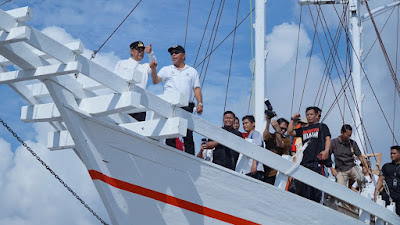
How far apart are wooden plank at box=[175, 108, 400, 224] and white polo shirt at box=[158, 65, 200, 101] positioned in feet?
3.80

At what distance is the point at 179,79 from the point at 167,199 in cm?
181

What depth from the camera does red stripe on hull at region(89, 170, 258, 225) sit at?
7.93m

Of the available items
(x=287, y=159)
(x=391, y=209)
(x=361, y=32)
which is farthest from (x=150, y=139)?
(x=361, y=32)

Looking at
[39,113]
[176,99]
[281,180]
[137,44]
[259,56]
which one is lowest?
[281,180]

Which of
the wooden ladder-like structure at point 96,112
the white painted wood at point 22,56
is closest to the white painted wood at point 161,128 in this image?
the wooden ladder-like structure at point 96,112

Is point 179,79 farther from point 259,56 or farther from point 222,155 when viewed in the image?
point 259,56

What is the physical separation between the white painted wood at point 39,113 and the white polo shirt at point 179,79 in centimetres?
183

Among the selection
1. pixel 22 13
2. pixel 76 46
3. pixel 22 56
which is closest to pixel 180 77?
pixel 76 46

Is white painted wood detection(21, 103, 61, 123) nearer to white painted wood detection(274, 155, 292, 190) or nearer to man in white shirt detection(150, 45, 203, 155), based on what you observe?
man in white shirt detection(150, 45, 203, 155)

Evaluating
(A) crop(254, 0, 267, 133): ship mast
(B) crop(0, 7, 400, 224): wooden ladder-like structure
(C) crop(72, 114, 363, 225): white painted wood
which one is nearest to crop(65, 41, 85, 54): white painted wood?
(B) crop(0, 7, 400, 224): wooden ladder-like structure

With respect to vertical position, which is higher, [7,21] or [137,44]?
[137,44]

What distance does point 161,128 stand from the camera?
7.84 meters

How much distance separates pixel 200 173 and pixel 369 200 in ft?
12.1

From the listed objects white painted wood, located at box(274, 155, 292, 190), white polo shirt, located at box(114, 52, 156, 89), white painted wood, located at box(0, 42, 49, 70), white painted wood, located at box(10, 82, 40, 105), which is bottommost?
white painted wood, located at box(274, 155, 292, 190)
